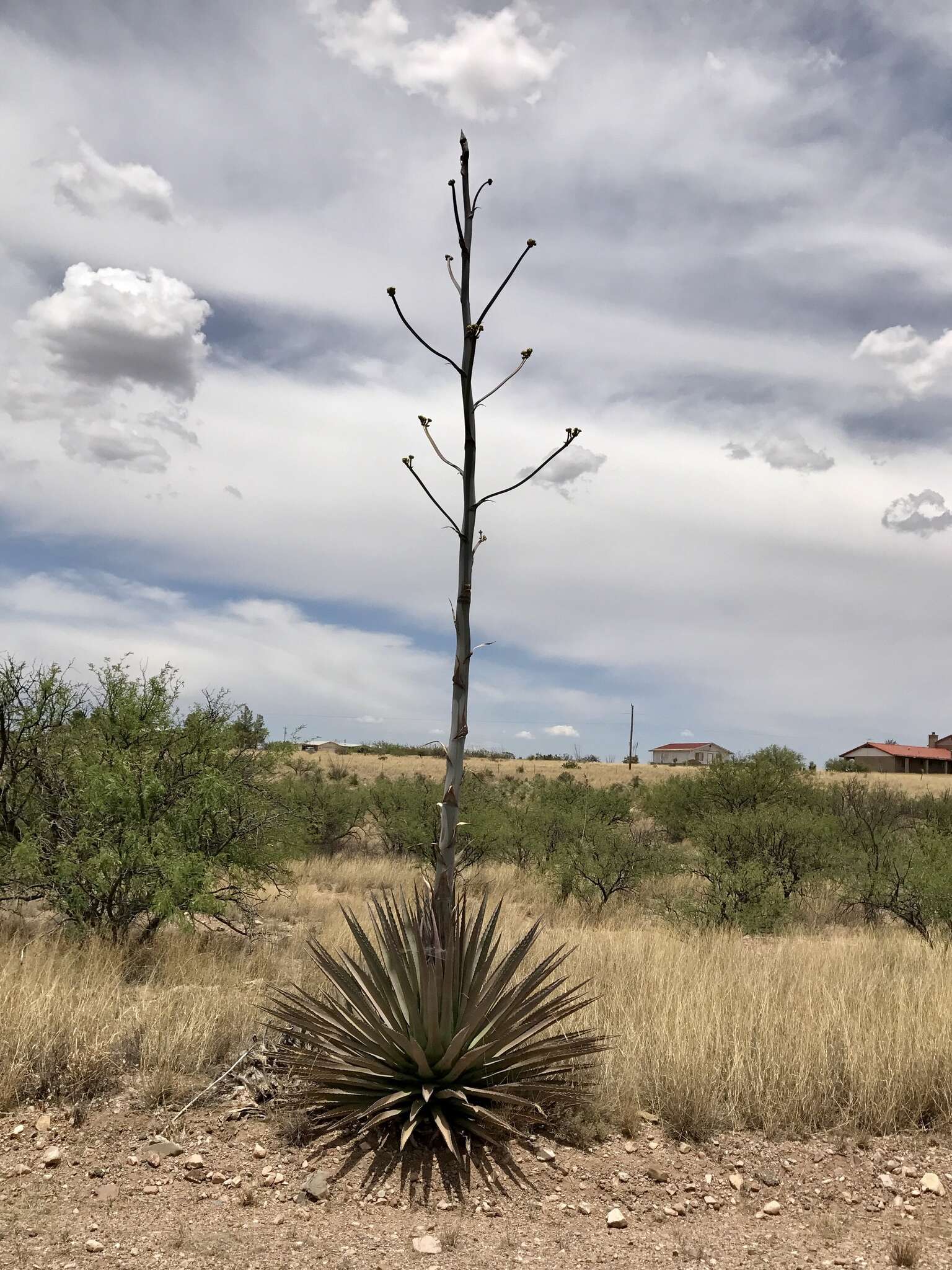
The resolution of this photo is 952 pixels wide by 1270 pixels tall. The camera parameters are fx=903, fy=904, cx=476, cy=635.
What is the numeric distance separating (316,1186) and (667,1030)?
108 inches

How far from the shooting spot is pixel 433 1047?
5020 millimetres

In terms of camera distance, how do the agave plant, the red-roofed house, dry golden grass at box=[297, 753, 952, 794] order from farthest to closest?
the red-roofed house → dry golden grass at box=[297, 753, 952, 794] → the agave plant

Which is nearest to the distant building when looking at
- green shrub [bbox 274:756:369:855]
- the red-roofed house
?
the red-roofed house

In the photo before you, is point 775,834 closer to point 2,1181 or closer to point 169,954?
point 169,954

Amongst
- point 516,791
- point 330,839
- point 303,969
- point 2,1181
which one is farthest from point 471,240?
point 516,791

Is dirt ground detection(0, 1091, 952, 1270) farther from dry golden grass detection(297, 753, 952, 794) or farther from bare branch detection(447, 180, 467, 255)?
dry golden grass detection(297, 753, 952, 794)

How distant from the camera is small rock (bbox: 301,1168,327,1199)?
4.39 m

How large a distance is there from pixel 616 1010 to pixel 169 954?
4.76 m

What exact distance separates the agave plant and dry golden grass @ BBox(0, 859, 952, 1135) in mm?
592

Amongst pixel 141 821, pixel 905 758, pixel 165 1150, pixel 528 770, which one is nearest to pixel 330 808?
pixel 141 821

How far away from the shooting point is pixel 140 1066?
18.5 feet

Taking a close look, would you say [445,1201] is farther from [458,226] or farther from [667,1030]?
[458,226]

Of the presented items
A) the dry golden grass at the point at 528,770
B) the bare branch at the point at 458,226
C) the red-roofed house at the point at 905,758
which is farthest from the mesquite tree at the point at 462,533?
the red-roofed house at the point at 905,758

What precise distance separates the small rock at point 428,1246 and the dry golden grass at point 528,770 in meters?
36.3
